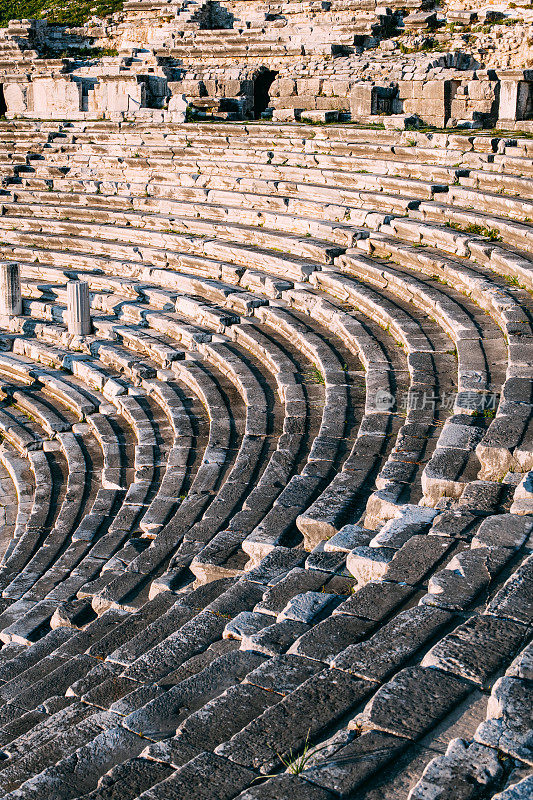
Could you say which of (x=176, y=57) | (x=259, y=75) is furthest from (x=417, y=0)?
(x=176, y=57)

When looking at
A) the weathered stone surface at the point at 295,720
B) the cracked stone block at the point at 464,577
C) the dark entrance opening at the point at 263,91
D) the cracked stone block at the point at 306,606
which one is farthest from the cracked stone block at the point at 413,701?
the dark entrance opening at the point at 263,91

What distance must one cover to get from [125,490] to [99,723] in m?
5.63

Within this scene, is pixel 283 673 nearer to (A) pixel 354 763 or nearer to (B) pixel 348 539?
(A) pixel 354 763

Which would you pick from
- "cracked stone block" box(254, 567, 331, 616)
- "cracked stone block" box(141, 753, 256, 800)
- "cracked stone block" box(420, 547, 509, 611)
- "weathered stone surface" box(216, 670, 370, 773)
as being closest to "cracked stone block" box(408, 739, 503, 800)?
"weathered stone surface" box(216, 670, 370, 773)

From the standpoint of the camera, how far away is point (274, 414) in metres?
10.4

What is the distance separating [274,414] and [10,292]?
25.6 ft

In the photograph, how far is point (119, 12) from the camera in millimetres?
30797

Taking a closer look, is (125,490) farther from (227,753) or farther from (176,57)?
(176,57)

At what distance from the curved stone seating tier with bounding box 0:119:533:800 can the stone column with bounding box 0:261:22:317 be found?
0.34 metres

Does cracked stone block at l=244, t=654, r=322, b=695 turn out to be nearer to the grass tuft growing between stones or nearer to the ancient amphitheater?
the ancient amphitheater

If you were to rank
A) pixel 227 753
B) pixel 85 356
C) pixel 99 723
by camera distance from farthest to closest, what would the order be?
pixel 85 356 → pixel 99 723 → pixel 227 753

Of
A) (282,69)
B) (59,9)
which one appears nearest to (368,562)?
(282,69)

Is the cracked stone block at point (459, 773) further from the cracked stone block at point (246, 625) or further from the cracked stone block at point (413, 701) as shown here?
the cracked stone block at point (246, 625)

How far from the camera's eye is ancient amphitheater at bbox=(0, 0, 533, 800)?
13.9ft
